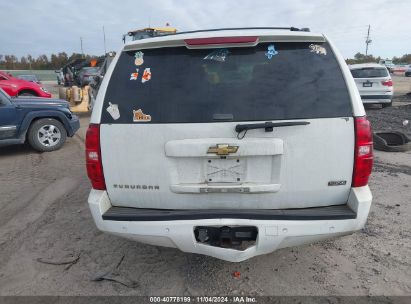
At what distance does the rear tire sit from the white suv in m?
5.88

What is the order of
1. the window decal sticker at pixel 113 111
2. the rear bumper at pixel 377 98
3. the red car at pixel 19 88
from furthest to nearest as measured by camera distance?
1. the rear bumper at pixel 377 98
2. the red car at pixel 19 88
3. the window decal sticker at pixel 113 111

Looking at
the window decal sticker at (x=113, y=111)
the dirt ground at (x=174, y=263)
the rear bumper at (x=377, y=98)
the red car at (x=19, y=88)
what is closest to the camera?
the window decal sticker at (x=113, y=111)

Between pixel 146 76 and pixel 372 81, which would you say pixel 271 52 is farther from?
pixel 372 81

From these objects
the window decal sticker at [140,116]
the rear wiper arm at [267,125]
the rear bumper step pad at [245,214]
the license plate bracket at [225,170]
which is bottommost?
the rear bumper step pad at [245,214]

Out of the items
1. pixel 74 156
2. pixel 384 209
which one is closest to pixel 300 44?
pixel 384 209

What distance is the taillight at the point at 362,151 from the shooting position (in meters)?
2.52

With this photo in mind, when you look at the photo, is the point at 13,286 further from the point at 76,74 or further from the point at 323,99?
the point at 76,74

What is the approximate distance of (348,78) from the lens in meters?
2.61

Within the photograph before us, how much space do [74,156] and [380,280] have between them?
641cm

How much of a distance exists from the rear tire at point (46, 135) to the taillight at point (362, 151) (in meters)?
7.12

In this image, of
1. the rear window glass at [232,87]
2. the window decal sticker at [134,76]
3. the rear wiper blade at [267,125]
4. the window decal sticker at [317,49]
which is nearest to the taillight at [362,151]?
the rear window glass at [232,87]

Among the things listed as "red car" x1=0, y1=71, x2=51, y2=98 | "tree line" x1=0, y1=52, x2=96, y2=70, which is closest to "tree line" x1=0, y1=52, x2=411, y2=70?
"tree line" x1=0, y1=52, x2=96, y2=70

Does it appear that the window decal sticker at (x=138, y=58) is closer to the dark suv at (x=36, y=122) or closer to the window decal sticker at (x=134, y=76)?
the window decal sticker at (x=134, y=76)

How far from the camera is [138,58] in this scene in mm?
2766
